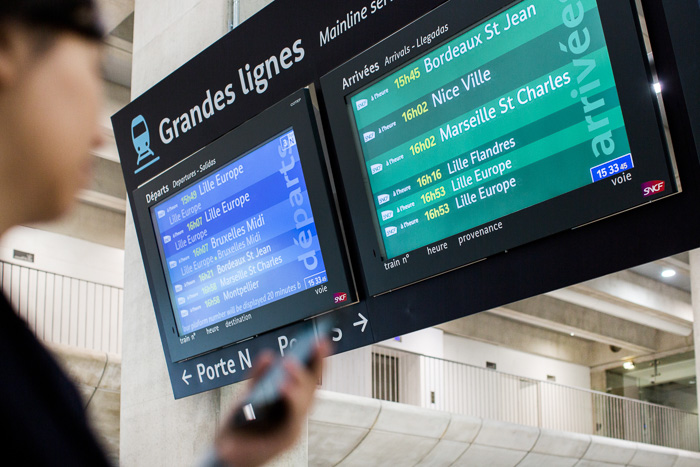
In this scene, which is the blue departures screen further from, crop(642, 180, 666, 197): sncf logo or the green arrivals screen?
crop(642, 180, 666, 197): sncf logo

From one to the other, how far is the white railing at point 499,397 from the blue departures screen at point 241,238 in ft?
38.5

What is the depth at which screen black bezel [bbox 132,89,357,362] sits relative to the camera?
511cm

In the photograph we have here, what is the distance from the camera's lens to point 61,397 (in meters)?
0.79

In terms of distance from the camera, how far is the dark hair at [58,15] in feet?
2.63

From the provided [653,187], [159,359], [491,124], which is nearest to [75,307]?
[159,359]

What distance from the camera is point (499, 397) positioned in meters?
23.6

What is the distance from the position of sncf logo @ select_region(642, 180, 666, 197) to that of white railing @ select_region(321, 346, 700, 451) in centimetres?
1418

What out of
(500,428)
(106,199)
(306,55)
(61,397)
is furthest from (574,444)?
(61,397)

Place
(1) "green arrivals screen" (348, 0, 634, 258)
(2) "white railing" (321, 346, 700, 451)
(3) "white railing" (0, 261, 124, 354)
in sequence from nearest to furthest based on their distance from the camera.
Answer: (1) "green arrivals screen" (348, 0, 634, 258), (3) "white railing" (0, 261, 124, 354), (2) "white railing" (321, 346, 700, 451)

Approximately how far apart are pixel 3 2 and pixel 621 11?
357 cm

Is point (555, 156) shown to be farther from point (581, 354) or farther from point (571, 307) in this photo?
point (581, 354)

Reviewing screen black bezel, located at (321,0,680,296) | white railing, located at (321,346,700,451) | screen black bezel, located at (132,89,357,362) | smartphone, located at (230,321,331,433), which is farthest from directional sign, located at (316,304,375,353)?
white railing, located at (321,346,700,451)

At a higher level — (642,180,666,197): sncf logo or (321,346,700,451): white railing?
(321,346,700,451): white railing

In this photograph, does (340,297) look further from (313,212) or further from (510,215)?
(510,215)
